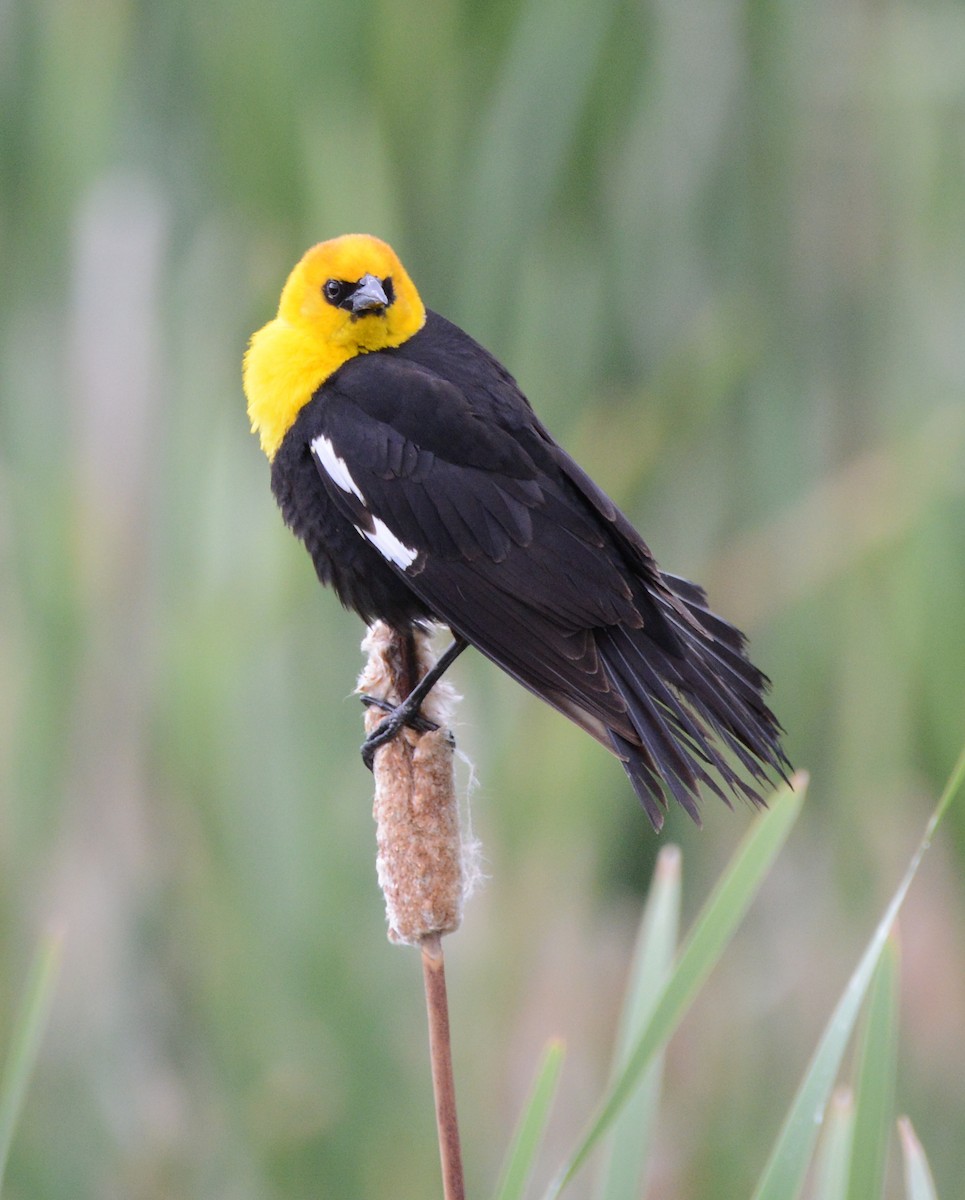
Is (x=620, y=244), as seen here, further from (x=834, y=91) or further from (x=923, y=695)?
(x=923, y=695)

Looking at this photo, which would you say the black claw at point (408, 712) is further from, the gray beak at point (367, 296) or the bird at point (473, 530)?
the gray beak at point (367, 296)

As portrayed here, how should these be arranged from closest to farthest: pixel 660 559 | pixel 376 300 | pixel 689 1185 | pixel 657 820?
pixel 657 820 → pixel 376 300 → pixel 689 1185 → pixel 660 559

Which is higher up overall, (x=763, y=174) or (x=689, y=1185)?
(x=763, y=174)

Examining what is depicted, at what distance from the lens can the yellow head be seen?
113cm

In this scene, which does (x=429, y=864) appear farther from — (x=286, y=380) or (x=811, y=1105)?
(x=286, y=380)

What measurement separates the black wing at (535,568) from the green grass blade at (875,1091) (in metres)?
0.29

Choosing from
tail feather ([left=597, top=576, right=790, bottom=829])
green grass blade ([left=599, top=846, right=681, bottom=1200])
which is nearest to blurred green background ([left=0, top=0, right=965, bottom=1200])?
tail feather ([left=597, top=576, right=790, bottom=829])

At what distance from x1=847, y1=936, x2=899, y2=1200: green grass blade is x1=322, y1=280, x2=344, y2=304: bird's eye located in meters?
0.74

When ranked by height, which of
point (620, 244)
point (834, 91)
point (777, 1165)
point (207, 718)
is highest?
point (834, 91)

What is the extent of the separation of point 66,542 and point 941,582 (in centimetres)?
76

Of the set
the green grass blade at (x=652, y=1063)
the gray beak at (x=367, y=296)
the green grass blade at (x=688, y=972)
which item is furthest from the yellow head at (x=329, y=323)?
the green grass blade at (x=688, y=972)

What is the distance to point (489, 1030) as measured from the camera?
118 cm

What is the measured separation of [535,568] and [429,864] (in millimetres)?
325

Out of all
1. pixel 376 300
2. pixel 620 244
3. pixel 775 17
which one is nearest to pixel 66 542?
pixel 376 300
